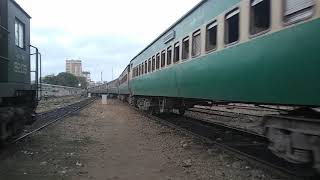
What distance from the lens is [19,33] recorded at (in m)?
12.8

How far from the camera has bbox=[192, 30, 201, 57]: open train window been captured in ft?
Result: 39.7

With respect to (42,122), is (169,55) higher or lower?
higher

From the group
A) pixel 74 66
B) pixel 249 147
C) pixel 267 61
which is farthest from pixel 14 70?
pixel 74 66

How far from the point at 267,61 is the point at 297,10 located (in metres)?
1.02

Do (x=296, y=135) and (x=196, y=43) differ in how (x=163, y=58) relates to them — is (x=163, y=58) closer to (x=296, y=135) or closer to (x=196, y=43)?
(x=196, y=43)

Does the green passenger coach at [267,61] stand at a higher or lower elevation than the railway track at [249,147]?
higher

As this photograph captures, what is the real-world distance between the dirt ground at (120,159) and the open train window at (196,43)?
2329 mm

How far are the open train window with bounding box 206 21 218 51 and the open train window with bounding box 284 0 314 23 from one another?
11.6ft

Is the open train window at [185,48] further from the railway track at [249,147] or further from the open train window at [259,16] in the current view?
the open train window at [259,16]

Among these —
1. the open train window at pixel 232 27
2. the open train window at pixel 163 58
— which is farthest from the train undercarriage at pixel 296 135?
the open train window at pixel 163 58

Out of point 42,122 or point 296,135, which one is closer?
point 296,135

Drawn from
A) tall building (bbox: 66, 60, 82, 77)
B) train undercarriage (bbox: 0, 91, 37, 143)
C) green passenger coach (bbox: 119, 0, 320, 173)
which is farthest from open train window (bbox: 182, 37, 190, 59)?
tall building (bbox: 66, 60, 82, 77)

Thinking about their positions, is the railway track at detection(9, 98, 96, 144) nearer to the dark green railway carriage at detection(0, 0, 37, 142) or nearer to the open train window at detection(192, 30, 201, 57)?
the dark green railway carriage at detection(0, 0, 37, 142)

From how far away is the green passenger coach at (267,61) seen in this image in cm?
644
